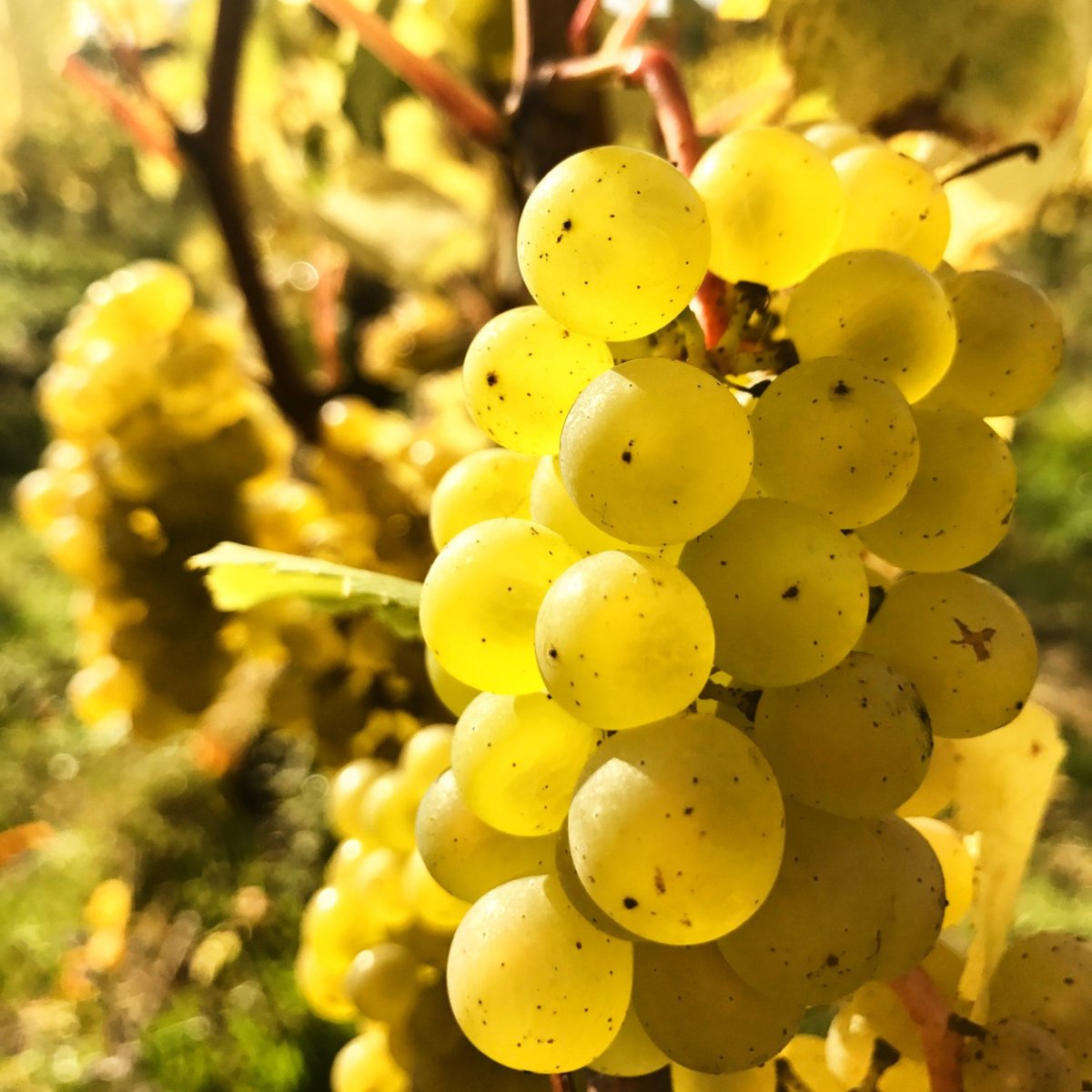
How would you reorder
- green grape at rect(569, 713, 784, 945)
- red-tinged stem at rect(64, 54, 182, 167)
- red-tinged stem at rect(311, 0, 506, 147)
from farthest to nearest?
red-tinged stem at rect(64, 54, 182, 167) → red-tinged stem at rect(311, 0, 506, 147) → green grape at rect(569, 713, 784, 945)

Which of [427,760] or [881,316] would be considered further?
[427,760]

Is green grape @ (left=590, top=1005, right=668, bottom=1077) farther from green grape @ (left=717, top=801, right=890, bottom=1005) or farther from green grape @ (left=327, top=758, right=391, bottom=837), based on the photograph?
green grape @ (left=327, top=758, right=391, bottom=837)

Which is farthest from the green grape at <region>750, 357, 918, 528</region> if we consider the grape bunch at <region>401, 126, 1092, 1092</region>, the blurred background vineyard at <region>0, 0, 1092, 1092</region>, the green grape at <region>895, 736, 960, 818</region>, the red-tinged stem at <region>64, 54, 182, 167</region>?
the red-tinged stem at <region>64, 54, 182, 167</region>

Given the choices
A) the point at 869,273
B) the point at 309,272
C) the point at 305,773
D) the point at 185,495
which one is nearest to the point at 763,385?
the point at 869,273

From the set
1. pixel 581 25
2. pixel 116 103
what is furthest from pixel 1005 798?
pixel 116 103

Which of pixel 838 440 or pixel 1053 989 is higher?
pixel 838 440

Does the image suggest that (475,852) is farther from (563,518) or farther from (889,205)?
(889,205)

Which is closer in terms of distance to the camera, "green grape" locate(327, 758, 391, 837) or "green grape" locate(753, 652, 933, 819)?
"green grape" locate(753, 652, 933, 819)
